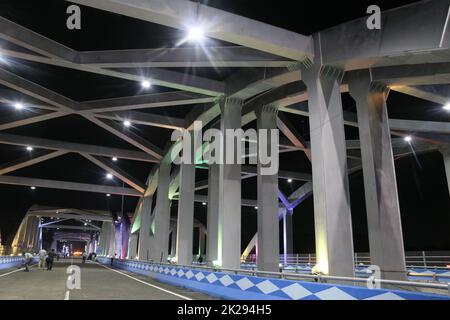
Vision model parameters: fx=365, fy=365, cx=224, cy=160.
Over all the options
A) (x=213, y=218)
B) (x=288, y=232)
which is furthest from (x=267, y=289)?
(x=288, y=232)

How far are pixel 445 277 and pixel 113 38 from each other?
767 inches

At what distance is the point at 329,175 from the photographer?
13406mm

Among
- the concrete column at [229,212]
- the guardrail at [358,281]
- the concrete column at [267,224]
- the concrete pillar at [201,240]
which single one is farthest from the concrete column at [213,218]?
the concrete pillar at [201,240]

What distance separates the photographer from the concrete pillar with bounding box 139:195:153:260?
33938 millimetres

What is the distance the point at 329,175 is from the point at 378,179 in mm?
3493

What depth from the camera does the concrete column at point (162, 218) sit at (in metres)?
29.0

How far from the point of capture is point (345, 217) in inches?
510

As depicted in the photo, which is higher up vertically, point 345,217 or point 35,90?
point 35,90

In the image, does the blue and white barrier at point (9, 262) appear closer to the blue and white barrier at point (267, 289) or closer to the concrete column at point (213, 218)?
the blue and white barrier at point (267, 289)

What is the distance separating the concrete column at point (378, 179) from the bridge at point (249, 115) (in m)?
0.06

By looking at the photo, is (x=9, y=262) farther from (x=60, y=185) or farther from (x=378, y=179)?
(x=378, y=179)

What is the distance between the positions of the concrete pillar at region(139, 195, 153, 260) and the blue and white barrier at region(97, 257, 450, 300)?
48.4 feet
